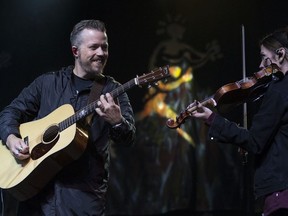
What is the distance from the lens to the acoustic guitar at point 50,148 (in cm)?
276

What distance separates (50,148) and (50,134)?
117mm

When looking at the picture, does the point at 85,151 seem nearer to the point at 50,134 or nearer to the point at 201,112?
the point at 50,134

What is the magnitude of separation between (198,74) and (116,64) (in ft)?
2.51

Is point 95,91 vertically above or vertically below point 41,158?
above

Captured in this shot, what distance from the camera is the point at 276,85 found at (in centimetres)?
247

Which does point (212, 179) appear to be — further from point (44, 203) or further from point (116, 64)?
point (44, 203)

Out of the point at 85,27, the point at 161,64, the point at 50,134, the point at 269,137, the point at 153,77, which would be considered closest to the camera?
the point at 269,137

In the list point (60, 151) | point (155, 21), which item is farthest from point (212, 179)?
point (60, 151)

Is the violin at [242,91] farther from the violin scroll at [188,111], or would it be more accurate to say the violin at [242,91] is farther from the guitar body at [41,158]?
the guitar body at [41,158]

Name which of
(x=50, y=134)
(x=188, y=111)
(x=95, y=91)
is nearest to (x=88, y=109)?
(x=95, y=91)

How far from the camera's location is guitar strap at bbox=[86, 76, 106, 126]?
2.91 m

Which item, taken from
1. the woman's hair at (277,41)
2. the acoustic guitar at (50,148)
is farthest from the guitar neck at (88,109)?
the woman's hair at (277,41)

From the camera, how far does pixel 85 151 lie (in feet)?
9.48

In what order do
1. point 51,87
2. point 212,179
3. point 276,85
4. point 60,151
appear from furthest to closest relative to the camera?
point 212,179 → point 51,87 → point 60,151 → point 276,85
